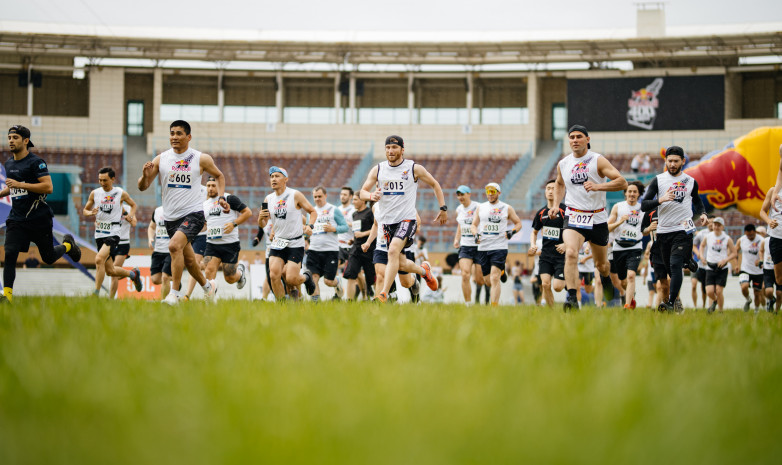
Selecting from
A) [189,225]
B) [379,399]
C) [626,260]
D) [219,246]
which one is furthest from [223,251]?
[379,399]

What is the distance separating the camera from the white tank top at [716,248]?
762 inches

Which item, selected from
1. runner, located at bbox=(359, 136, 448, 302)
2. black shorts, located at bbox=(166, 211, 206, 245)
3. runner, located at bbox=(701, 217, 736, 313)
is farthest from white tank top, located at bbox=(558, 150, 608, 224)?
runner, located at bbox=(701, 217, 736, 313)

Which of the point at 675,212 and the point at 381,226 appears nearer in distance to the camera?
the point at 675,212

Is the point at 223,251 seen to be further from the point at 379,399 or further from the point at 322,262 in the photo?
the point at 379,399

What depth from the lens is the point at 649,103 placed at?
48969mm

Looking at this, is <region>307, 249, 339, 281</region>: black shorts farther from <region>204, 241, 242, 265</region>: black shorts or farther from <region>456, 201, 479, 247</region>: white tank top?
<region>456, 201, 479, 247</region>: white tank top

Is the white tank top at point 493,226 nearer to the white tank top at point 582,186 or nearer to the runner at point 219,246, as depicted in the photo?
the white tank top at point 582,186

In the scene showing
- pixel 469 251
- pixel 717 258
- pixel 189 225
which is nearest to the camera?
pixel 189 225

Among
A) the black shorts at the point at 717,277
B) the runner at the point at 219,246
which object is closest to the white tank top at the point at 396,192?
the runner at the point at 219,246

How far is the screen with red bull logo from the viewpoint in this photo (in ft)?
159

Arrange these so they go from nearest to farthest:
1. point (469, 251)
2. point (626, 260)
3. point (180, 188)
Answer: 1. point (180, 188)
2. point (626, 260)
3. point (469, 251)

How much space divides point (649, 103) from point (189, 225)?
44095 mm

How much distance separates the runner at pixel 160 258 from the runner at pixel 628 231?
340 inches

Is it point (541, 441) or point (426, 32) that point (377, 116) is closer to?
point (426, 32)
